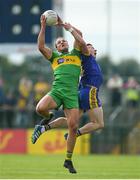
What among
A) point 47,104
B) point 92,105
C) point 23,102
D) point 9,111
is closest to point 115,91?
point 23,102

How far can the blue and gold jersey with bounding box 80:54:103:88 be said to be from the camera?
1784 cm

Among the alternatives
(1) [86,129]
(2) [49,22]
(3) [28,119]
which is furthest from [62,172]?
(3) [28,119]

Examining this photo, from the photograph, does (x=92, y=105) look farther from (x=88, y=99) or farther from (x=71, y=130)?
(x=71, y=130)

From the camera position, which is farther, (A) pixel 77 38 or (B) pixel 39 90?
(B) pixel 39 90

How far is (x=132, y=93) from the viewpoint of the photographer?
3025 centimetres

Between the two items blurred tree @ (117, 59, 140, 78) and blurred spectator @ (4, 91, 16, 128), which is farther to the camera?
blurred tree @ (117, 59, 140, 78)

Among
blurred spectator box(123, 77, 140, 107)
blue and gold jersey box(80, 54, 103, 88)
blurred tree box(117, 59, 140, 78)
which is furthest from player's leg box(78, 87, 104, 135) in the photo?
blurred tree box(117, 59, 140, 78)

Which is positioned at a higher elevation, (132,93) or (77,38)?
(77,38)

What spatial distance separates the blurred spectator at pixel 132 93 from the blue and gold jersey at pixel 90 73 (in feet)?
40.0

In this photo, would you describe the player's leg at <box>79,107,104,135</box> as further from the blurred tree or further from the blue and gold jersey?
the blurred tree

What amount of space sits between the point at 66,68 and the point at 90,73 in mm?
1186

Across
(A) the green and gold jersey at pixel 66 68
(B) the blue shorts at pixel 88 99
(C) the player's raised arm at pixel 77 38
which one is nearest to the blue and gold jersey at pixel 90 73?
(B) the blue shorts at pixel 88 99

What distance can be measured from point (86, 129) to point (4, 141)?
39.8ft

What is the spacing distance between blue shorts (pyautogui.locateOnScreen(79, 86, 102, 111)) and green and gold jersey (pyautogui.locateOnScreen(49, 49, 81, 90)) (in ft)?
2.70
